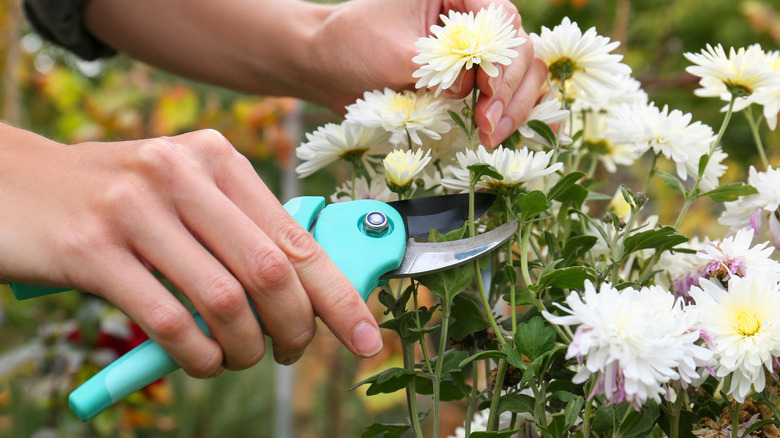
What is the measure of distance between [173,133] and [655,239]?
2.47 meters

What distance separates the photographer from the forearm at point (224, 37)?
2.94 ft

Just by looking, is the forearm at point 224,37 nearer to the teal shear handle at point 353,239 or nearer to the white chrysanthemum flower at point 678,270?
the teal shear handle at point 353,239

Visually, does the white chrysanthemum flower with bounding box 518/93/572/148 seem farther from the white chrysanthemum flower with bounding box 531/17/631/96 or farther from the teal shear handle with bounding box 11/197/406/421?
the teal shear handle with bounding box 11/197/406/421

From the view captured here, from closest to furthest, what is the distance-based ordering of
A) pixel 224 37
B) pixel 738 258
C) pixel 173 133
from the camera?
1. pixel 738 258
2. pixel 224 37
3. pixel 173 133

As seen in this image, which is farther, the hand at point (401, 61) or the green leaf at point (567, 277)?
the hand at point (401, 61)

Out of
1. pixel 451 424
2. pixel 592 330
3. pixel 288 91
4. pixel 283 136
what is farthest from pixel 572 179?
pixel 283 136

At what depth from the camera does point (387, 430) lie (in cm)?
60

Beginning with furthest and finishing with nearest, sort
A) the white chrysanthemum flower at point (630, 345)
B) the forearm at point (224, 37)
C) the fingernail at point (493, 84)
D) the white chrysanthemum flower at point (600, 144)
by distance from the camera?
1. the forearm at point (224, 37)
2. the white chrysanthemum flower at point (600, 144)
3. the fingernail at point (493, 84)
4. the white chrysanthemum flower at point (630, 345)

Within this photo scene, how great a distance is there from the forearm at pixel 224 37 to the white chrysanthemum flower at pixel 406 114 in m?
A: 0.28

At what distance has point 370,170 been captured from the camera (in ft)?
2.20

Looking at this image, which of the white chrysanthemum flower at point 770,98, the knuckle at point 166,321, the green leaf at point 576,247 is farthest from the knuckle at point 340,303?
the white chrysanthemum flower at point 770,98

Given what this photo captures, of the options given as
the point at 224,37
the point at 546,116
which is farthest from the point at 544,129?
the point at 224,37

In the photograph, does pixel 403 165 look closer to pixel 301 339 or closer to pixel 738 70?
pixel 301 339

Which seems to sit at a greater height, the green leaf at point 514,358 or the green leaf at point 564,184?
the green leaf at point 564,184
